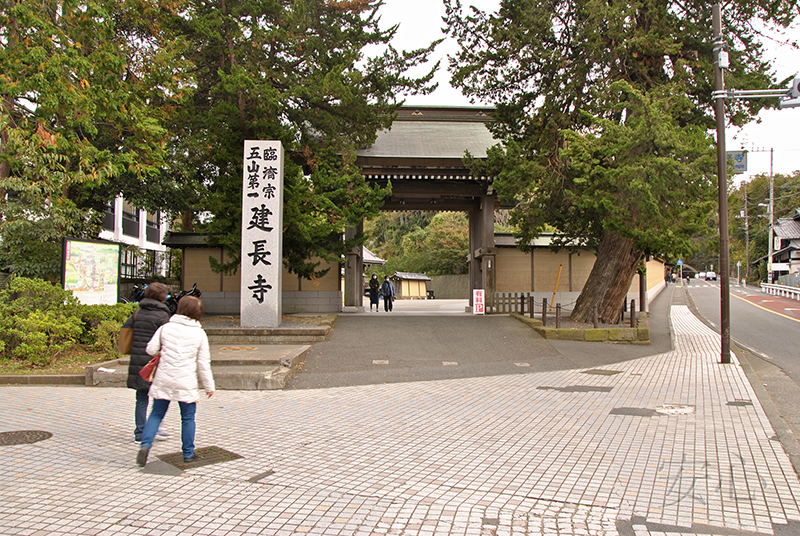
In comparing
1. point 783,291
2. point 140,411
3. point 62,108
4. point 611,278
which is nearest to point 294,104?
point 62,108

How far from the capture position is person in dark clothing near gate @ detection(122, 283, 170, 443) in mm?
5086

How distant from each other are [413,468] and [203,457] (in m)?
1.88

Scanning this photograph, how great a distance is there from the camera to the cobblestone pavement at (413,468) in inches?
136

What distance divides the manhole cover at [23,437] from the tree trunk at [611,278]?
519 inches

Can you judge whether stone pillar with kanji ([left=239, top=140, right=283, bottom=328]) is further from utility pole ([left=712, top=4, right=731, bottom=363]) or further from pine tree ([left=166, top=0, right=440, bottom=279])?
utility pole ([left=712, top=4, right=731, bottom=363])

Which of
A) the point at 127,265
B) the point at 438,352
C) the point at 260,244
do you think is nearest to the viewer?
the point at 438,352

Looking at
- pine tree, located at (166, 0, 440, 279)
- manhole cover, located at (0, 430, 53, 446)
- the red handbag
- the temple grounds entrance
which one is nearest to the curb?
manhole cover, located at (0, 430, 53, 446)

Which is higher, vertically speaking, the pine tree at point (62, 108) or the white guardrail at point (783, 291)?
the pine tree at point (62, 108)

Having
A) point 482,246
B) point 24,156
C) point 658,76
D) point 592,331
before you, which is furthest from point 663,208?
point 24,156

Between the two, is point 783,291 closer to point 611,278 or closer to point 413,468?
point 611,278

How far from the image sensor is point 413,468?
4.54 m

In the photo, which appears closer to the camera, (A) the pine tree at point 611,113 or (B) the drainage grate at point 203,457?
(B) the drainage grate at point 203,457

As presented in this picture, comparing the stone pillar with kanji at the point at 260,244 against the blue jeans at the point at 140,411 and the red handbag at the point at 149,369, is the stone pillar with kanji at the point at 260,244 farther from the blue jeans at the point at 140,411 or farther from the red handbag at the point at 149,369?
the red handbag at the point at 149,369

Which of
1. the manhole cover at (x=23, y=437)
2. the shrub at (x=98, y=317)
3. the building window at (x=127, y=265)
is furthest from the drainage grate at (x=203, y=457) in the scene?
the building window at (x=127, y=265)
